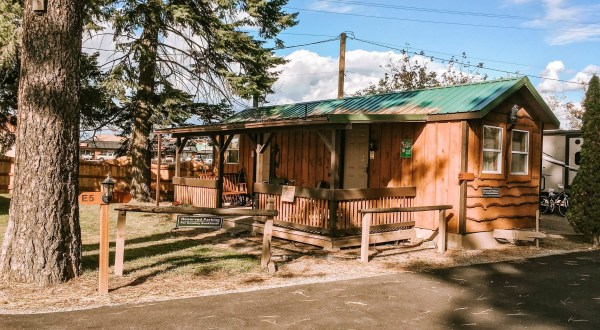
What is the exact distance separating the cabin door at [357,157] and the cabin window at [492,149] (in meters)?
2.96

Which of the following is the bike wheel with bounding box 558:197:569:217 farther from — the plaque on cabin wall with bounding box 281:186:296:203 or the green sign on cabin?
the plaque on cabin wall with bounding box 281:186:296:203

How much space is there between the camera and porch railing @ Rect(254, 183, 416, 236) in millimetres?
10070

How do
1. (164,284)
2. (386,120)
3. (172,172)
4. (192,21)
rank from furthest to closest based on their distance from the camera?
(172,172), (192,21), (386,120), (164,284)

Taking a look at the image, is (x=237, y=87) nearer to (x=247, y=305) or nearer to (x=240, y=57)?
(x=240, y=57)

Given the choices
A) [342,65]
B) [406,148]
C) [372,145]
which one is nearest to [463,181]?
[406,148]

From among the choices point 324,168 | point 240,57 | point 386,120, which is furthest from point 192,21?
point 386,120

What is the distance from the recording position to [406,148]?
1163cm

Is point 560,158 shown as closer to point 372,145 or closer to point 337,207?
point 372,145

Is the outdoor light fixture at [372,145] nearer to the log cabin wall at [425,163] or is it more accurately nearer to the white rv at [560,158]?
the log cabin wall at [425,163]

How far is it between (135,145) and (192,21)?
542 cm

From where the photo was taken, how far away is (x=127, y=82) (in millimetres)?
17391

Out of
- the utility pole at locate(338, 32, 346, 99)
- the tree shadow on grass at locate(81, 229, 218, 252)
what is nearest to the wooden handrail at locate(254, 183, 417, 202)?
the tree shadow on grass at locate(81, 229, 218, 252)

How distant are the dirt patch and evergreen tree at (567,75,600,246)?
1.97 ft

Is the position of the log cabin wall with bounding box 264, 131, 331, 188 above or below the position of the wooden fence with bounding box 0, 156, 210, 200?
above
